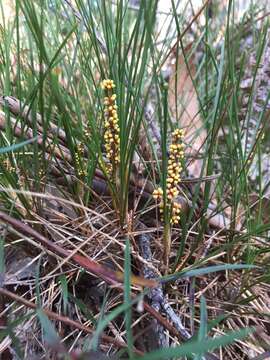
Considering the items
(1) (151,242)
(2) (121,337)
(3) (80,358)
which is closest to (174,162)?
(1) (151,242)

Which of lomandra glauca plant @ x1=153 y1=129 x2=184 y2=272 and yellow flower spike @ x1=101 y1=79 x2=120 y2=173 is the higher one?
yellow flower spike @ x1=101 y1=79 x2=120 y2=173

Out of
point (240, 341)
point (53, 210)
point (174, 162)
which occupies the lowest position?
point (240, 341)

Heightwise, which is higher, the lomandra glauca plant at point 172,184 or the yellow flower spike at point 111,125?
the yellow flower spike at point 111,125

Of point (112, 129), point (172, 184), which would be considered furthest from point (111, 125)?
point (172, 184)

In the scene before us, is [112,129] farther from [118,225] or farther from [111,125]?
[118,225]

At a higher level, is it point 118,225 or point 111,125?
point 111,125

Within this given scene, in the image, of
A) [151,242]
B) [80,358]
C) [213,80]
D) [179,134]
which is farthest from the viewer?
[213,80]

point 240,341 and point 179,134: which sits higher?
point 179,134

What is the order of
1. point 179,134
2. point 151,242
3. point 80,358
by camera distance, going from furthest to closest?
1. point 151,242
2. point 179,134
3. point 80,358

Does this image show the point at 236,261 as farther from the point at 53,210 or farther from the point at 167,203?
the point at 53,210

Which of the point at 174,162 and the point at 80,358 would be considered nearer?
the point at 80,358

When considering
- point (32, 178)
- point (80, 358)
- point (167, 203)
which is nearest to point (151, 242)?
point (167, 203)
